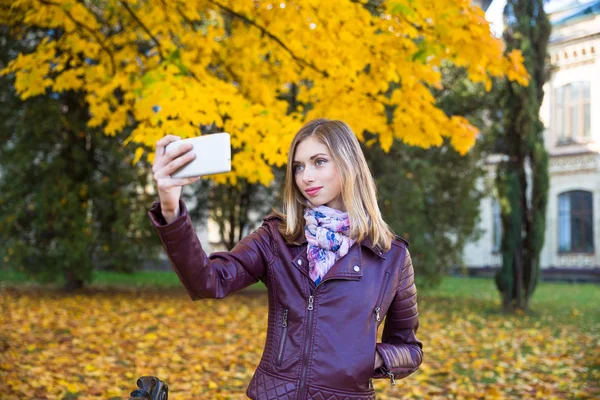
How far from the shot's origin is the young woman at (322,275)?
184cm

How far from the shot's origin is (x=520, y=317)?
10.9 meters

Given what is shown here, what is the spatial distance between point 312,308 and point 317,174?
1.48ft

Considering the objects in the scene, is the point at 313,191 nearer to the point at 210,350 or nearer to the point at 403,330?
the point at 403,330

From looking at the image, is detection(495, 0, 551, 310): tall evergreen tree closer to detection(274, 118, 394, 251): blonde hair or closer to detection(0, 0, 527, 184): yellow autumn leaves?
detection(0, 0, 527, 184): yellow autumn leaves

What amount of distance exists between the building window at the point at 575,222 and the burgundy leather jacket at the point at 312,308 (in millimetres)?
22198

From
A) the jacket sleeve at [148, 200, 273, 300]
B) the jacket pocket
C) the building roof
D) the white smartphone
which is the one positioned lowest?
the jacket pocket

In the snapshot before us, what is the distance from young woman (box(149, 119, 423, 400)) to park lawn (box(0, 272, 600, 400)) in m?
3.39

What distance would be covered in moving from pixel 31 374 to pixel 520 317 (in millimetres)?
8378

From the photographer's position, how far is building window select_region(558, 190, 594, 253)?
22.1 metres

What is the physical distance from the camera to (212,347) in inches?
283

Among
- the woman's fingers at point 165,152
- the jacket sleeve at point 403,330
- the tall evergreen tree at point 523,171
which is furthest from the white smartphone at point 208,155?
the tall evergreen tree at point 523,171

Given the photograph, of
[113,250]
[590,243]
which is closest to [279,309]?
[113,250]

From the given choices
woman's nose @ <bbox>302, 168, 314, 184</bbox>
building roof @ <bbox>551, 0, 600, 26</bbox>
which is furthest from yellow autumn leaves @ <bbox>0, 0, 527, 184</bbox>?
building roof @ <bbox>551, 0, 600, 26</bbox>

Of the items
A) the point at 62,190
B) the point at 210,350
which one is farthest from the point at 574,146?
the point at 210,350
